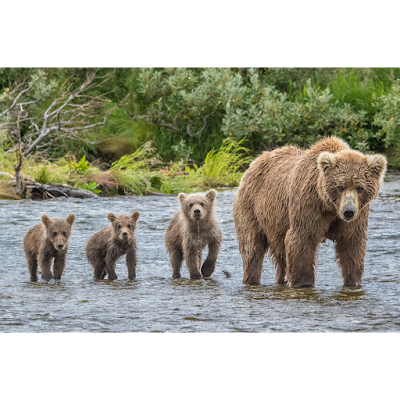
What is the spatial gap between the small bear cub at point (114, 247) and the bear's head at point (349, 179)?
1851 mm

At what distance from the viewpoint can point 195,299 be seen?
4711mm

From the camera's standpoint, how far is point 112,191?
33.8 feet

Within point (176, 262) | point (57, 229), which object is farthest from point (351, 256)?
point (57, 229)

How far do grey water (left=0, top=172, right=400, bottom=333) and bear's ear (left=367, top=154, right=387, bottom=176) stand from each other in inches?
34.7

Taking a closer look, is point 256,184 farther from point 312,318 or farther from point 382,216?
point 382,216

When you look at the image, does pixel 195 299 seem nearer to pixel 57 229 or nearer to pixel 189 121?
A: pixel 57 229

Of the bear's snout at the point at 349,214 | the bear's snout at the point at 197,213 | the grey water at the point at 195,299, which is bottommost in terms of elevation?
the grey water at the point at 195,299

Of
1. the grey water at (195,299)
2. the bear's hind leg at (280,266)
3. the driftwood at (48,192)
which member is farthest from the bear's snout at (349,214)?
the driftwood at (48,192)

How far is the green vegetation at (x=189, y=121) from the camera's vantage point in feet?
34.9

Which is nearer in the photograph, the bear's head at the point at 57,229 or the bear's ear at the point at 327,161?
the bear's ear at the point at 327,161

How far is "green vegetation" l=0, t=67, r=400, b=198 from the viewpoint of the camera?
34.9 feet

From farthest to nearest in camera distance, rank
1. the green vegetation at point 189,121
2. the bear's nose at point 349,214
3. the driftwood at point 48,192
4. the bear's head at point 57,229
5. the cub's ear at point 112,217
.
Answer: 1. the green vegetation at point 189,121
2. the driftwood at point 48,192
3. the cub's ear at point 112,217
4. the bear's head at point 57,229
5. the bear's nose at point 349,214

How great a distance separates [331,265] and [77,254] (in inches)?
107

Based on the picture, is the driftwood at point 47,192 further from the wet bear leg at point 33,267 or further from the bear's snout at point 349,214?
the bear's snout at point 349,214
